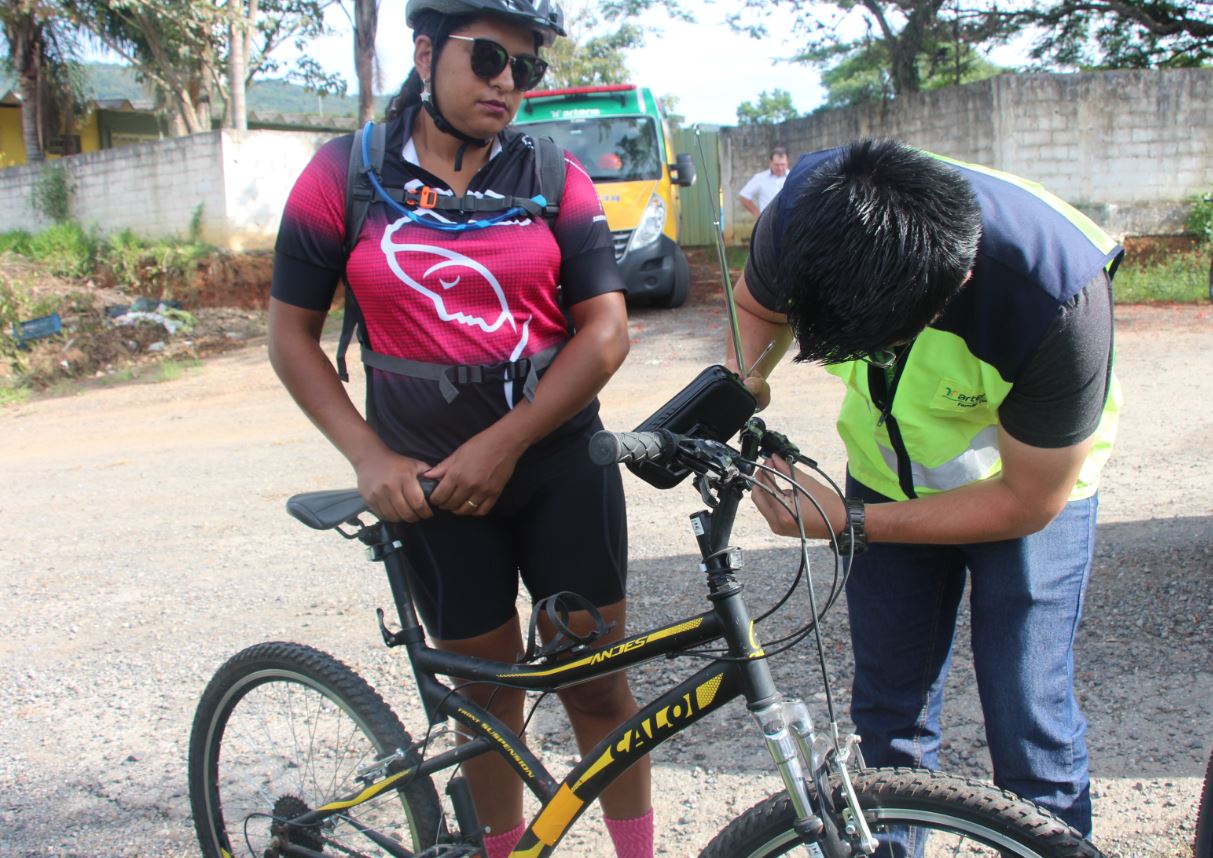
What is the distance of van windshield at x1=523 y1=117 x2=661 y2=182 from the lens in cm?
1133

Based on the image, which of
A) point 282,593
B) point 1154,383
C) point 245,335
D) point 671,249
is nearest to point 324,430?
point 282,593

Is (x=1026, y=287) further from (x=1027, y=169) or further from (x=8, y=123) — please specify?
(x=8, y=123)

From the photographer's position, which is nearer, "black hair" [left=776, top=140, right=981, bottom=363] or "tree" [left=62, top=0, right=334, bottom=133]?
"black hair" [left=776, top=140, right=981, bottom=363]

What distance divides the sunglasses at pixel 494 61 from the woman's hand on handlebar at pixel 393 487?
0.83m

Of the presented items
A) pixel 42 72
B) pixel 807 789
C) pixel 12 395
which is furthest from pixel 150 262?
pixel 807 789

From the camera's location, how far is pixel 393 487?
2.20m

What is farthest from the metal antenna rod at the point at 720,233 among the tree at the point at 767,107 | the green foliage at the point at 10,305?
the tree at the point at 767,107

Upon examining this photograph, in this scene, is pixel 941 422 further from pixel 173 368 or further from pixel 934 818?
pixel 173 368

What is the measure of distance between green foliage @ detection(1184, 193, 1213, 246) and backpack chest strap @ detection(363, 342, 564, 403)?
12.1m

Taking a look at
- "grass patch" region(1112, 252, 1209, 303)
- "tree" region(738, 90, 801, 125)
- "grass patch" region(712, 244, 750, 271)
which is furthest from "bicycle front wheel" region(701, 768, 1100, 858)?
"tree" region(738, 90, 801, 125)

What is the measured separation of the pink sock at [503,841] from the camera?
2479 millimetres

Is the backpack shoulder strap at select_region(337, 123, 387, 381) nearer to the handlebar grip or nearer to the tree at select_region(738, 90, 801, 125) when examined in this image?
the handlebar grip

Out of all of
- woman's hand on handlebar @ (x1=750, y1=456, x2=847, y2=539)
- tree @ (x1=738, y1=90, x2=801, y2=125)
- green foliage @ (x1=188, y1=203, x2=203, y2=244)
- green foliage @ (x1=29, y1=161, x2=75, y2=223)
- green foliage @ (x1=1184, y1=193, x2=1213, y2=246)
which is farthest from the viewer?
tree @ (x1=738, y1=90, x2=801, y2=125)

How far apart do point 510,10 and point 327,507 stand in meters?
1.12
